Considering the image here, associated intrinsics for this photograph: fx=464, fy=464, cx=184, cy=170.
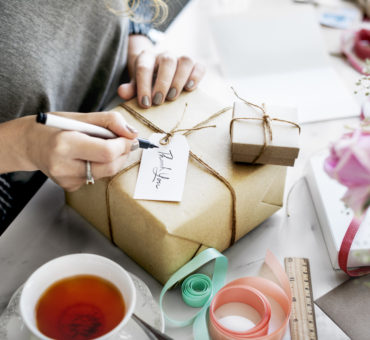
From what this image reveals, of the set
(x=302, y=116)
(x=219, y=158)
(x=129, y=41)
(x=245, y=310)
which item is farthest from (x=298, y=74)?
(x=245, y=310)

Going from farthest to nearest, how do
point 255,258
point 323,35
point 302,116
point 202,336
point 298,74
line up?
1. point 323,35
2. point 298,74
3. point 302,116
4. point 255,258
5. point 202,336

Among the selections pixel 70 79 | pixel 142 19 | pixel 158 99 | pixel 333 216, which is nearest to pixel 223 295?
pixel 333 216

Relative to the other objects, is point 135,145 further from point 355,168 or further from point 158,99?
point 355,168

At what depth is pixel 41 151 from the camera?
27.3 inches

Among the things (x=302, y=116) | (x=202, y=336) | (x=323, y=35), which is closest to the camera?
(x=202, y=336)

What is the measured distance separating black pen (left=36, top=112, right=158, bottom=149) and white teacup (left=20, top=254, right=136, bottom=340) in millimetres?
176

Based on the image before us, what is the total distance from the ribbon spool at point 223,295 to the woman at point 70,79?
196 millimetres

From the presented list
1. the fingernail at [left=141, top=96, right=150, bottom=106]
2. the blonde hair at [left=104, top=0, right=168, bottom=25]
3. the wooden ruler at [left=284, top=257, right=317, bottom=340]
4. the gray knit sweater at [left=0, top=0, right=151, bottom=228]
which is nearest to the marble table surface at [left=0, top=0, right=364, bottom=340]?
the wooden ruler at [left=284, top=257, right=317, bottom=340]

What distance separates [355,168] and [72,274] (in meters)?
0.39

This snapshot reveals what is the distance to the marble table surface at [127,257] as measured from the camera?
2.45 feet

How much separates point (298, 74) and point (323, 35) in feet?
0.69

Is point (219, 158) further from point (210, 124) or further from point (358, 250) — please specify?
point (358, 250)

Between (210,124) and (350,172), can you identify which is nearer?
(350,172)

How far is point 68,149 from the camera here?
65 centimetres
